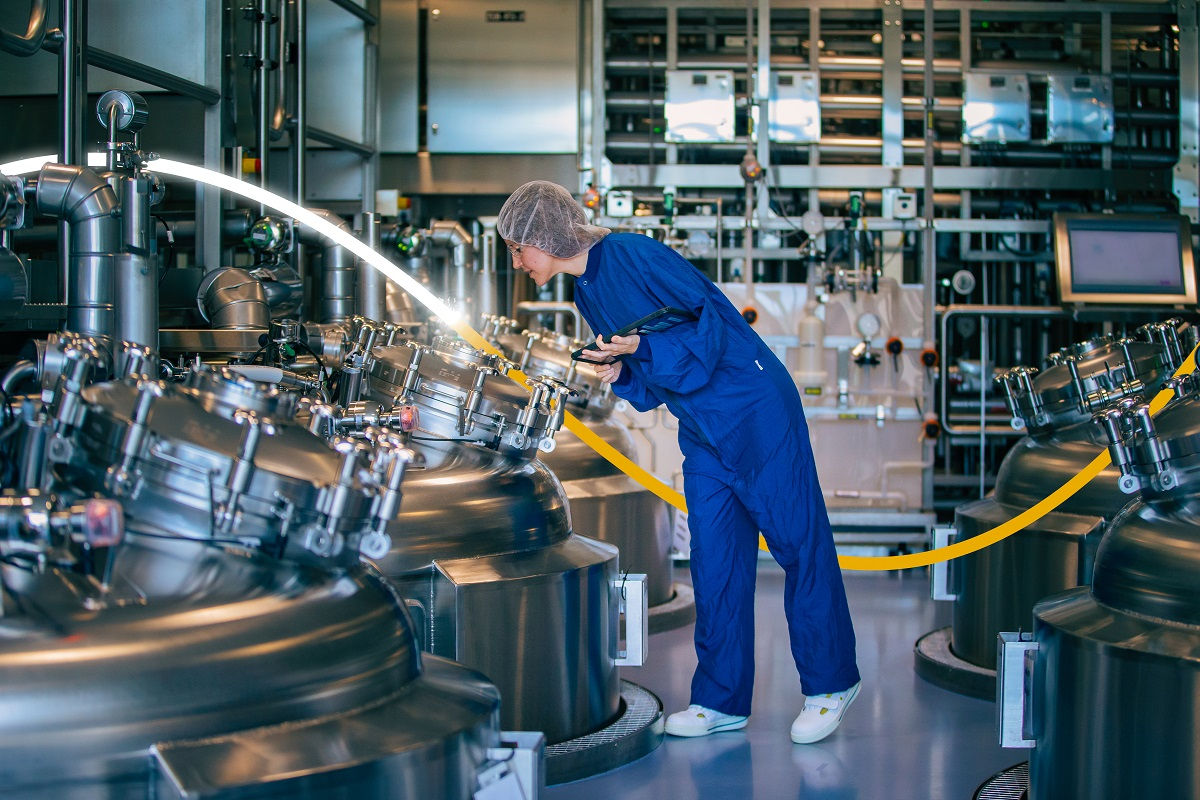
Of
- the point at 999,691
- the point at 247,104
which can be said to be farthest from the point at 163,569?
the point at 247,104

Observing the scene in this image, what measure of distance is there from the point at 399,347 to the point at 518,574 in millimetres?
766

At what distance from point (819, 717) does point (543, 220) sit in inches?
52.9

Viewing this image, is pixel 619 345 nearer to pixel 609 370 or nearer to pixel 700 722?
pixel 609 370

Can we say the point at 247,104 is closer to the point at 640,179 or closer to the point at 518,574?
the point at 640,179

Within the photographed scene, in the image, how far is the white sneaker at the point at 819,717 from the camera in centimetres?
302

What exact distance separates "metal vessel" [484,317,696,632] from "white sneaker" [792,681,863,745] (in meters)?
0.91

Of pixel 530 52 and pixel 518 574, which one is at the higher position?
pixel 530 52

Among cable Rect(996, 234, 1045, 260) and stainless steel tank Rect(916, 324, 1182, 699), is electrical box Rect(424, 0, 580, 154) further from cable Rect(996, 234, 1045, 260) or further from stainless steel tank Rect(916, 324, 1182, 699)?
stainless steel tank Rect(916, 324, 1182, 699)

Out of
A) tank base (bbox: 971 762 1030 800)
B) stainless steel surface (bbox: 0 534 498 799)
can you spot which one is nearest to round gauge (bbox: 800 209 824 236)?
tank base (bbox: 971 762 1030 800)

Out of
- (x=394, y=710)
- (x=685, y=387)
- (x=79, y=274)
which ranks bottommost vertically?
(x=394, y=710)

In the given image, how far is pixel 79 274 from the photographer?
2.46 metres

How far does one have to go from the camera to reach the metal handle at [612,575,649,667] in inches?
116

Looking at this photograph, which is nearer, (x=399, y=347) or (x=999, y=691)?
(x=999, y=691)

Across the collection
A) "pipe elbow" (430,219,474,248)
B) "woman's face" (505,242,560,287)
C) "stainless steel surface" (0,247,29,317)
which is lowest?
"stainless steel surface" (0,247,29,317)
